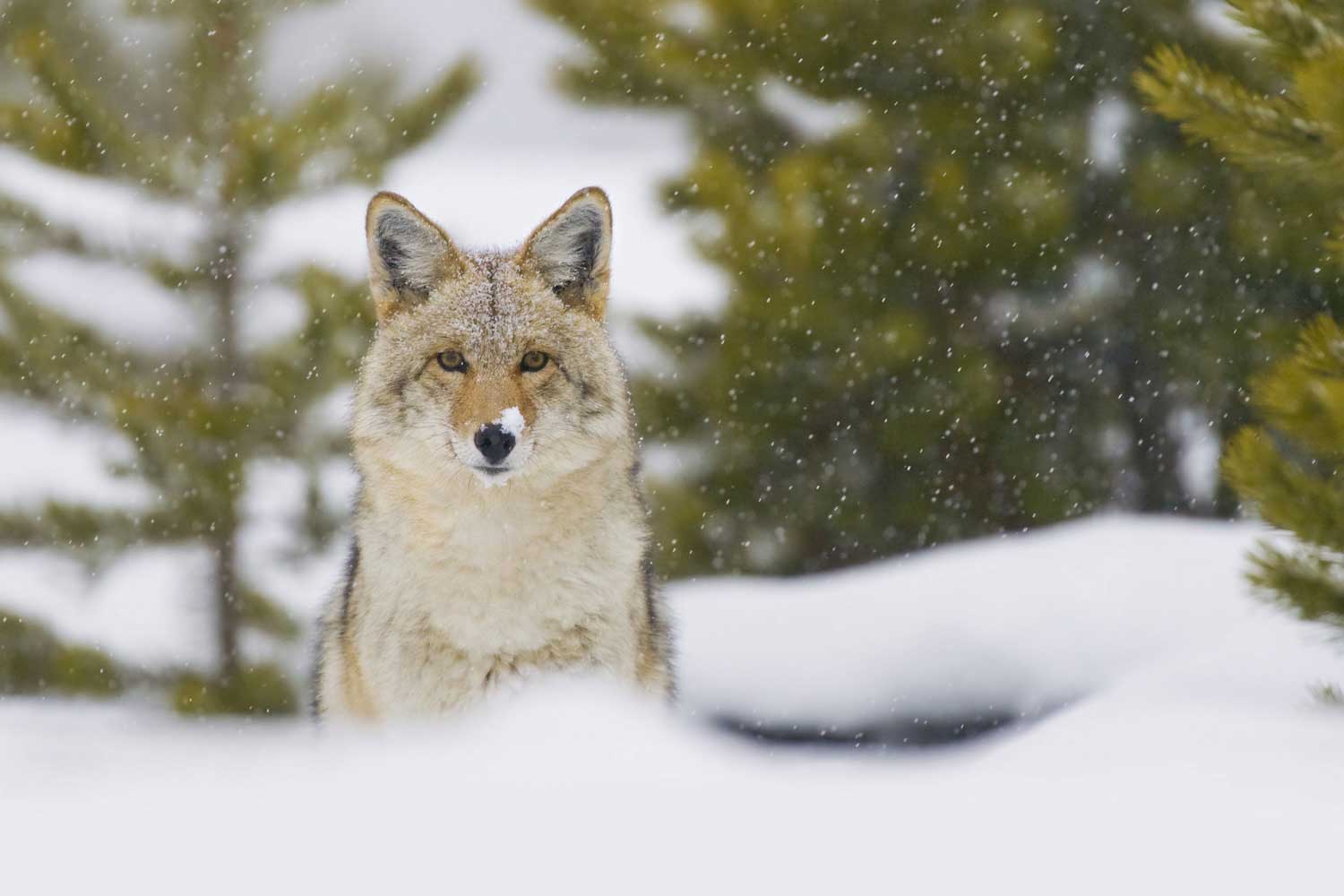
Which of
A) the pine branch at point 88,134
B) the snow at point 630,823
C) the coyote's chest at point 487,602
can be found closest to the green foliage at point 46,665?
the pine branch at point 88,134

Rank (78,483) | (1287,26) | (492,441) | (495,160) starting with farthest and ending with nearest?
1. (495,160)
2. (78,483)
3. (492,441)
4. (1287,26)

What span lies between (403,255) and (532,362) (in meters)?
0.60

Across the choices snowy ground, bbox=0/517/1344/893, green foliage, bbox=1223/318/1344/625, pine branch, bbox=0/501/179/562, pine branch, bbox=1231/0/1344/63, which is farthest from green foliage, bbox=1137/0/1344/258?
pine branch, bbox=0/501/179/562

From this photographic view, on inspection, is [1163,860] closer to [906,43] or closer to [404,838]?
[404,838]

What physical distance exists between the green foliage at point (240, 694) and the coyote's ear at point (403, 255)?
14.6ft

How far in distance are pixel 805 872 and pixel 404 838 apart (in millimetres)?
611

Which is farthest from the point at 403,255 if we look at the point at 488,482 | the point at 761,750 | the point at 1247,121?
the point at 1247,121

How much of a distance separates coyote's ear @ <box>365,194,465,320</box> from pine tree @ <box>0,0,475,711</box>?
3.67 meters

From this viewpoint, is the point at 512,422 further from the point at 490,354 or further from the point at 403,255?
the point at 403,255

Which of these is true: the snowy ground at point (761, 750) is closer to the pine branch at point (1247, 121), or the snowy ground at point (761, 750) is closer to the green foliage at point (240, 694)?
the green foliage at point (240, 694)

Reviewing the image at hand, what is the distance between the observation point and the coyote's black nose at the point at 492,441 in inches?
158

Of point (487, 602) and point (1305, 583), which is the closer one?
point (1305, 583)

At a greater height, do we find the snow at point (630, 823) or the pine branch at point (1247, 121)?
the pine branch at point (1247, 121)

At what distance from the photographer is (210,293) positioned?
846cm
